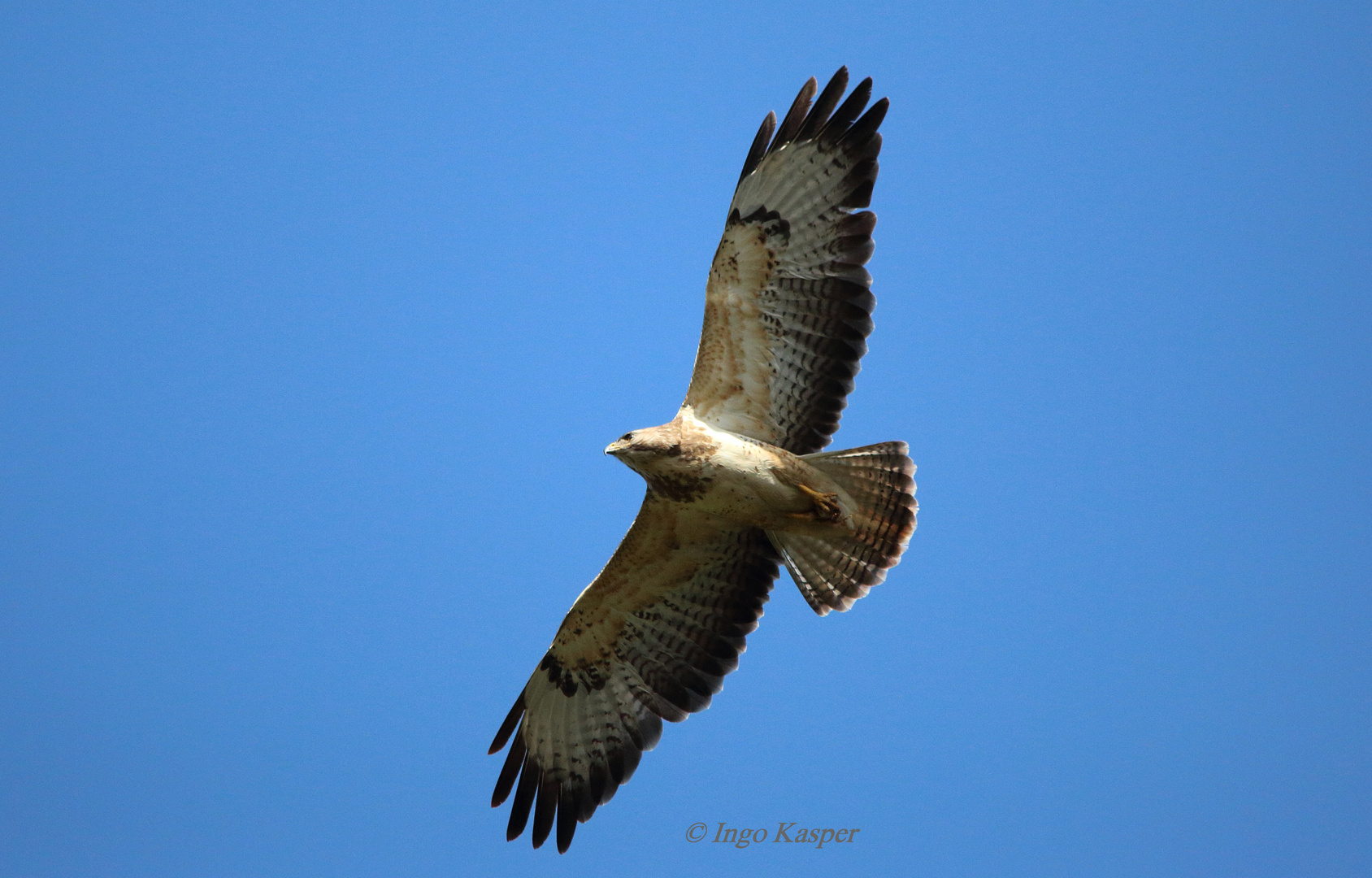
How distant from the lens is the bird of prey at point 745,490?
593cm

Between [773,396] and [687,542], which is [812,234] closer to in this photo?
[773,396]

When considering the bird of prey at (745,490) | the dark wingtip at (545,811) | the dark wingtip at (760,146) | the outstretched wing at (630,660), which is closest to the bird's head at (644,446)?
the bird of prey at (745,490)

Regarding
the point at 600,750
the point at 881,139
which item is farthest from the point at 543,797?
the point at 881,139

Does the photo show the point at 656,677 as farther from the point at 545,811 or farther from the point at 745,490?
the point at 745,490

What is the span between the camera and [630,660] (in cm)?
669

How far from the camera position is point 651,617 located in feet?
21.8

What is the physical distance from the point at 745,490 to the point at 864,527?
70 centimetres

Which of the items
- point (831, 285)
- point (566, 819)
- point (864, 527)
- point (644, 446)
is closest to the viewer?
point (644, 446)

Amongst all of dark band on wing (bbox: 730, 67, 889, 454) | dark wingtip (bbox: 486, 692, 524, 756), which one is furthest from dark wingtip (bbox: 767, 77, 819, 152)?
dark wingtip (bbox: 486, 692, 524, 756)

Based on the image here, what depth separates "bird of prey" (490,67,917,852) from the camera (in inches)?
234

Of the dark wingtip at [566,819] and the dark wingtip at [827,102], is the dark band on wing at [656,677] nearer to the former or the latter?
the dark wingtip at [566,819]


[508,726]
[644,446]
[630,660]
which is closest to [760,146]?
[644,446]

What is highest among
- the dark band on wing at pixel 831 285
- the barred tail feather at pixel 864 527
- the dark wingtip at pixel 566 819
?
the dark band on wing at pixel 831 285

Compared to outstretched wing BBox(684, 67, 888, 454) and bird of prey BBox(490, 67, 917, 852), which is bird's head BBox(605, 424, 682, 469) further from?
outstretched wing BBox(684, 67, 888, 454)
